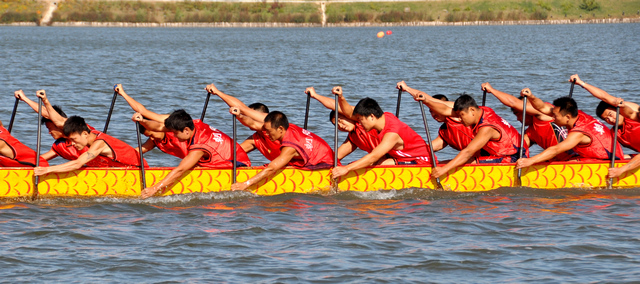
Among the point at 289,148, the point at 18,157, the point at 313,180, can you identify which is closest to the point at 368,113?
the point at 289,148

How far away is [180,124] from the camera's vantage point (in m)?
10.4

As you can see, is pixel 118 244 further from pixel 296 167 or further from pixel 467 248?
pixel 467 248

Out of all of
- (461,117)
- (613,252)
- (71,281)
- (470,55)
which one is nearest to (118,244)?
(71,281)

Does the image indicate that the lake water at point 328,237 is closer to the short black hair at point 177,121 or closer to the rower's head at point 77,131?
the rower's head at point 77,131

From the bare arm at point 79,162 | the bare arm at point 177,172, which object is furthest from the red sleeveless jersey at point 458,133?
the bare arm at point 79,162

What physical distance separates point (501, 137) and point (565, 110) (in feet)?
3.31

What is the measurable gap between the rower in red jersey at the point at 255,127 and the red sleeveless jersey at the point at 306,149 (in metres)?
0.38

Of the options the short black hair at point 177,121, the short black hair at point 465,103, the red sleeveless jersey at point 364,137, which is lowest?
the red sleeveless jersey at point 364,137

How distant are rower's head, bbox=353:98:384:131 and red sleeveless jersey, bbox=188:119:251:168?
6.21 ft

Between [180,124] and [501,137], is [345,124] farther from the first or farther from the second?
[180,124]

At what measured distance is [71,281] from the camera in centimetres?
794

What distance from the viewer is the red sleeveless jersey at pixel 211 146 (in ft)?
35.1

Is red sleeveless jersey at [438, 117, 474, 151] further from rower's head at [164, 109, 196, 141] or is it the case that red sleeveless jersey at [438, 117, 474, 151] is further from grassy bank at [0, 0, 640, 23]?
grassy bank at [0, 0, 640, 23]

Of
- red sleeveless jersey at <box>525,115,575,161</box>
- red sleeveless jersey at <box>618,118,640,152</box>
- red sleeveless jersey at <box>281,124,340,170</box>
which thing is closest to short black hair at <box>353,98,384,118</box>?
red sleeveless jersey at <box>281,124,340,170</box>
